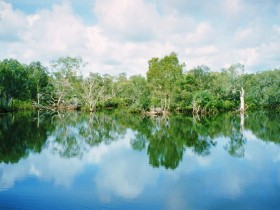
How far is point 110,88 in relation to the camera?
86.2 metres

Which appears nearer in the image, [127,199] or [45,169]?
[127,199]

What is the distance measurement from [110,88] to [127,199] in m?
75.8

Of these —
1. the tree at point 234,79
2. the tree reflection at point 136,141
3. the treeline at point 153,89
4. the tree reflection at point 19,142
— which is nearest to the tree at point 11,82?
the treeline at point 153,89

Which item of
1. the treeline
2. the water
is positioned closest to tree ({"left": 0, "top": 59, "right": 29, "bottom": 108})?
the treeline

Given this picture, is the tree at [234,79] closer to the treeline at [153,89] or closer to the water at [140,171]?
the treeline at [153,89]

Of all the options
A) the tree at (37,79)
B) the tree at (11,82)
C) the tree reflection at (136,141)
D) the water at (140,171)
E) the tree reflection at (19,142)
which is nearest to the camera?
the water at (140,171)

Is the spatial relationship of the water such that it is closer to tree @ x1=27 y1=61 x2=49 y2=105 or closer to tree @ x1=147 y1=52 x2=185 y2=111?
tree @ x1=147 y1=52 x2=185 y2=111

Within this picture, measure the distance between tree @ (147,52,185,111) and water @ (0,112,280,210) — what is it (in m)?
22.9

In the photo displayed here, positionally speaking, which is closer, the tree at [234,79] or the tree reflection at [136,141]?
the tree reflection at [136,141]

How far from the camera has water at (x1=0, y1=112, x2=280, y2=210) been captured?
11.3m

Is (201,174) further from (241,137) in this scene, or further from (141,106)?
(141,106)

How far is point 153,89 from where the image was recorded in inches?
2030

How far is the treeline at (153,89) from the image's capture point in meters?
50.2

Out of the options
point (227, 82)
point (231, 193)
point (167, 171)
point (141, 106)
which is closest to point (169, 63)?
point (141, 106)
